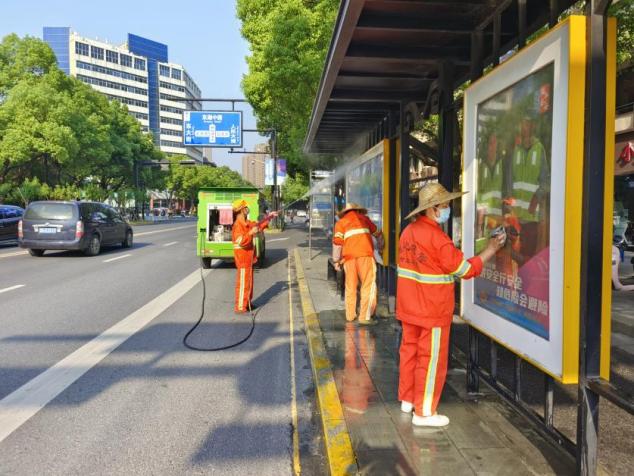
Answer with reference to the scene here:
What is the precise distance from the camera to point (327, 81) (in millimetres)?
6148

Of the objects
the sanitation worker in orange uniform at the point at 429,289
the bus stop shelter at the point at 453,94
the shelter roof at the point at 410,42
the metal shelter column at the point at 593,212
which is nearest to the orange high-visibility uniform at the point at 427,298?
the sanitation worker in orange uniform at the point at 429,289

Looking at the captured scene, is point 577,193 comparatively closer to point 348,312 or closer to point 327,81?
point 327,81

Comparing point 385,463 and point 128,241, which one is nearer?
point 385,463

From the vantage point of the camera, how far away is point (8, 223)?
63.0ft

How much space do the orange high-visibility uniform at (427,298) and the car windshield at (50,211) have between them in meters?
14.2

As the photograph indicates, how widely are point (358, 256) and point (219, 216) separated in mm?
7254

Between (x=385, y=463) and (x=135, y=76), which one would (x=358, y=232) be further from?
Result: (x=135, y=76)

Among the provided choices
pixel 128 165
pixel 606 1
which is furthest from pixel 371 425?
pixel 128 165

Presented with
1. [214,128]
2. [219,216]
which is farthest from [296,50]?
[214,128]

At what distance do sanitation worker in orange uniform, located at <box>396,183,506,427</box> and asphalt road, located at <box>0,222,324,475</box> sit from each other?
91 cm

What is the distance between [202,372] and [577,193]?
4.05 meters

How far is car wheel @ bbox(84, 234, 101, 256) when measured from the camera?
16225mm

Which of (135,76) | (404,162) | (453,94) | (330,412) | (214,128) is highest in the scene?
(135,76)

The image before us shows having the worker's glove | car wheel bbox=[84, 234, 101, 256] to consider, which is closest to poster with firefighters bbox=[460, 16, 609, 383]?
the worker's glove
